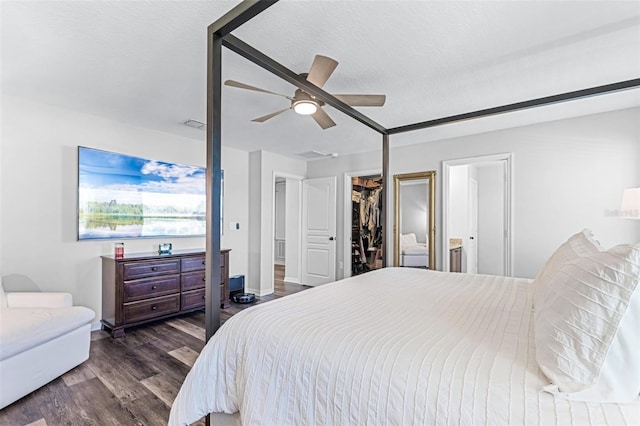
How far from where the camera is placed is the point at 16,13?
168 centimetres

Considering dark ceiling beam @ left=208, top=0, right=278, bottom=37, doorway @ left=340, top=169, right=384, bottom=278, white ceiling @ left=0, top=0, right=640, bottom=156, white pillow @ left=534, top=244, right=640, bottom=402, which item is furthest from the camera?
doorway @ left=340, top=169, right=384, bottom=278

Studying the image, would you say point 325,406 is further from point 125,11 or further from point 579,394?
point 125,11

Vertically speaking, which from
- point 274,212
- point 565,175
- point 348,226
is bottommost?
point 348,226

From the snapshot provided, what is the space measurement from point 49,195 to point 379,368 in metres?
3.63

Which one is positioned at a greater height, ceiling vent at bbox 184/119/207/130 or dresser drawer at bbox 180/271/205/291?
ceiling vent at bbox 184/119/207/130

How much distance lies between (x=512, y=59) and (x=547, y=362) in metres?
2.14

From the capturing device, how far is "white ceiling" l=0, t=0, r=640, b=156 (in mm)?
1662

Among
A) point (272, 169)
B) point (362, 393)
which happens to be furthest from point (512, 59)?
point (272, 169)

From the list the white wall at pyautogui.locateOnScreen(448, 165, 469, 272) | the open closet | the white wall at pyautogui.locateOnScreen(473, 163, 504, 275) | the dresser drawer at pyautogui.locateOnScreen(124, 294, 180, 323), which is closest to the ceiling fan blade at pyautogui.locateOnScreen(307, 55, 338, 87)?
the dresser drawer at pyautogui.locateOnScreen(124, 294, 180, 323)

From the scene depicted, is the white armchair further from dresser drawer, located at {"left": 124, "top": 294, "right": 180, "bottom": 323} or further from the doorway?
the doorway

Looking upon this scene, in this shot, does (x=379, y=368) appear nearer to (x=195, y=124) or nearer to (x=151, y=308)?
(x=151, y=308)

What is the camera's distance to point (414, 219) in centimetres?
473

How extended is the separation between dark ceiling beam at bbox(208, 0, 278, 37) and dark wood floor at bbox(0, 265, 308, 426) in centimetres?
221

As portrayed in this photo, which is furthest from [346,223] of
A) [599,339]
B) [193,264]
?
[599,339]
